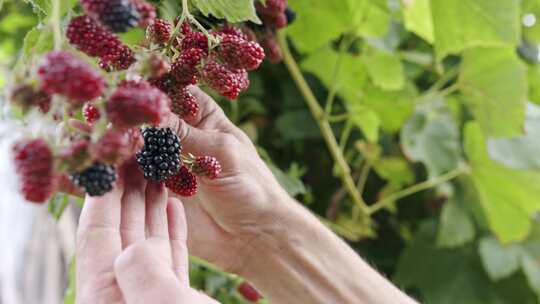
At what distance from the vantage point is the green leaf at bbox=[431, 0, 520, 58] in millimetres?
1163

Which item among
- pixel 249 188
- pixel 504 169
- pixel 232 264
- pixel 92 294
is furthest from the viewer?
pixel 504 169

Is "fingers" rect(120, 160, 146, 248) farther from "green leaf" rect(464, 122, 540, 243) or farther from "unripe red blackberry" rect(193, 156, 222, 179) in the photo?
"green leaf" rect(464, 122, 540, 243)

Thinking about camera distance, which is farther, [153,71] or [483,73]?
[483,73]

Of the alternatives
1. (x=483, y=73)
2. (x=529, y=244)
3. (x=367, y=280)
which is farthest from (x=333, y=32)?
(x=529, y=244)

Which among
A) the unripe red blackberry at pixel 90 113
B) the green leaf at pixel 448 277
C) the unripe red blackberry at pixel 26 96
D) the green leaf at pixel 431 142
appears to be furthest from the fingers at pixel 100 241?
the green leaf at pixel 448 277

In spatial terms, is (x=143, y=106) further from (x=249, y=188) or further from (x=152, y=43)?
(x=249, y=188)

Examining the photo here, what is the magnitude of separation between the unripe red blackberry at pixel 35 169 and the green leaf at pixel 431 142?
4.15 ft

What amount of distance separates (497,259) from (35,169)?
1.50 meters

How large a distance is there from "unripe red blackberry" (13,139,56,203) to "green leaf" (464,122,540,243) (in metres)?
1.33

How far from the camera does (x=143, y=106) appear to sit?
1.40ft

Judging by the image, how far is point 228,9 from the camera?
67 centimetres

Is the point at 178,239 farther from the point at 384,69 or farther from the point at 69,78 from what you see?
the point at 384,69

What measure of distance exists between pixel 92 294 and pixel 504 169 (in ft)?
3.99

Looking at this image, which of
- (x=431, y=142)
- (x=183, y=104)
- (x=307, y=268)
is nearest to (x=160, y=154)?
(x=183, y=104)
